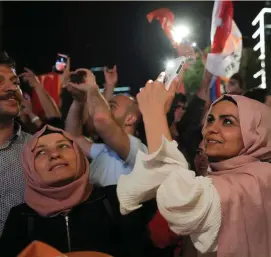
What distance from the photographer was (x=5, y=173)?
230 cm

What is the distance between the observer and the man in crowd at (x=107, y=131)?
2369 millimetres

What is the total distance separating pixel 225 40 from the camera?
477 cm

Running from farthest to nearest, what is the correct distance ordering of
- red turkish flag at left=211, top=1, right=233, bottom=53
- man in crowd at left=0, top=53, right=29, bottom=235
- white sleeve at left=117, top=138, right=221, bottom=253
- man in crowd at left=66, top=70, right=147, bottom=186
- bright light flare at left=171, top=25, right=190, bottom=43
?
red turkish flag at left=211, top=1, right=233, bottom=53 → bright light flare at left=171, top=25, right=190, bottom=43 → man in crowd at left=66, top=70, right=147, bottom=186 → man in crowd at left=0, top=53, right=29, bottom=235 → white sleeve at left=117, top=138, right=221, bottom=253

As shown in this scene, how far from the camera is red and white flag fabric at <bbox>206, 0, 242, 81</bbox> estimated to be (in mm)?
4633

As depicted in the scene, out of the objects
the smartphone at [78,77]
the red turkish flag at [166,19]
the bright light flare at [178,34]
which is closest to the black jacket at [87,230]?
the smartphone at [78,77]

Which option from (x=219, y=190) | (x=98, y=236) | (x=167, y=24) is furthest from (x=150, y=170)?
(x=167, y=24)

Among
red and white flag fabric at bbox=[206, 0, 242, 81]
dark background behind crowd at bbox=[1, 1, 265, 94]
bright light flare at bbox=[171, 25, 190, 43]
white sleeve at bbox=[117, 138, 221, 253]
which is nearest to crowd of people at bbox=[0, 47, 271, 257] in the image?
white sleeve at bbox=[117, 138, 221, 253]

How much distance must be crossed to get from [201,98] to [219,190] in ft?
8.02

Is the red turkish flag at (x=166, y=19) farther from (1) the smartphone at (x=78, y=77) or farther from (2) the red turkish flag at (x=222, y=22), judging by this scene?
(1) the smartphone at (x=78, y=77)

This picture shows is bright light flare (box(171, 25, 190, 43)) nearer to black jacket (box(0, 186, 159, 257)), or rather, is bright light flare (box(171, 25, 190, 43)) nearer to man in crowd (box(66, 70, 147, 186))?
man in crowd (box(66, 70, 147, 186))

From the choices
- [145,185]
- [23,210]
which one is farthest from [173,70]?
[23,210]

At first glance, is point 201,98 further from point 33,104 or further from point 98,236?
point 98,236

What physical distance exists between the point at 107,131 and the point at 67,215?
56 centimetres

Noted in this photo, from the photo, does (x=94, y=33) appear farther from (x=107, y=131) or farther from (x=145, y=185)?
(x=145, y=185)
